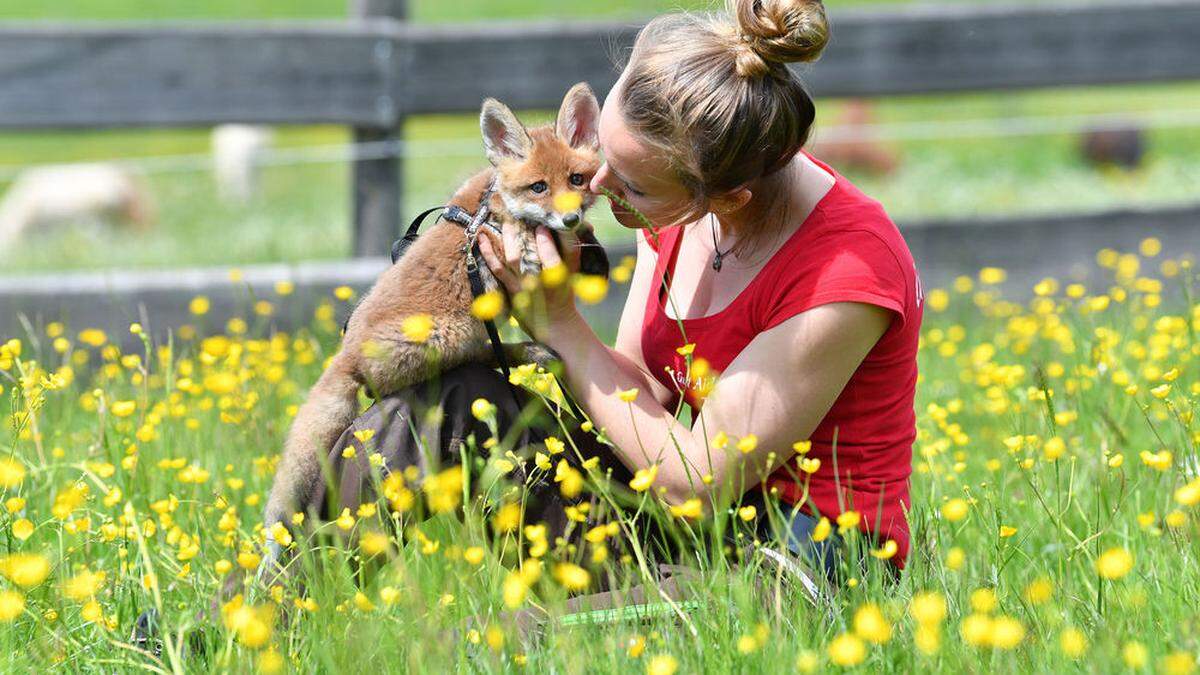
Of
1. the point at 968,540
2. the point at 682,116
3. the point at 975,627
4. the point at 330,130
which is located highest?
the point at 682,116

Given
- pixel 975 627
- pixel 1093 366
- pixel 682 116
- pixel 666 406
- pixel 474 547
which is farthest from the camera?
pixel 1093 366

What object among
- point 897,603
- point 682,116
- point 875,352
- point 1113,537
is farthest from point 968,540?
point 682,116

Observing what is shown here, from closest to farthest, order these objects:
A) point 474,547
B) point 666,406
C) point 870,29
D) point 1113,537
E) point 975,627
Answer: point 975,627
point 474,547
point 1113,537
point 666,406
point 870,29

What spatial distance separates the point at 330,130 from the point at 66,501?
13.4 metres

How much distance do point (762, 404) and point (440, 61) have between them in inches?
108

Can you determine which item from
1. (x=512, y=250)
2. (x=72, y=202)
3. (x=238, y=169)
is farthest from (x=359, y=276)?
(x=238, y=169)

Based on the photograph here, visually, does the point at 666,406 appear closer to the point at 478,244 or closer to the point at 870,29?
the point at 478,244

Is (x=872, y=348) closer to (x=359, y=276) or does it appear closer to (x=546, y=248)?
(x=546, y=248)

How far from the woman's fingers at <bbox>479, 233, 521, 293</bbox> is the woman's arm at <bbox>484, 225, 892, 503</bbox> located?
31 cm

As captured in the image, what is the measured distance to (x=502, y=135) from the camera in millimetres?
2834

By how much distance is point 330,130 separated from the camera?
49.0 feet

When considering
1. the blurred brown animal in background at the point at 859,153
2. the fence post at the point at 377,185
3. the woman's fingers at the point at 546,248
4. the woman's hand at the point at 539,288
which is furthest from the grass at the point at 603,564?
the blurred brown animal in background at the point at 859,153

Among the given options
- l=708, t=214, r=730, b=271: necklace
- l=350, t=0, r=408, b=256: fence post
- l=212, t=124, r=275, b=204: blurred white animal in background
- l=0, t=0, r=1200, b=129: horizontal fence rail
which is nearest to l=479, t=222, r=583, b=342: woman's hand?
l=708, t=214, r=730, b=271: necklace

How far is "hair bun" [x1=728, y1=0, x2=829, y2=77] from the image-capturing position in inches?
90.4
